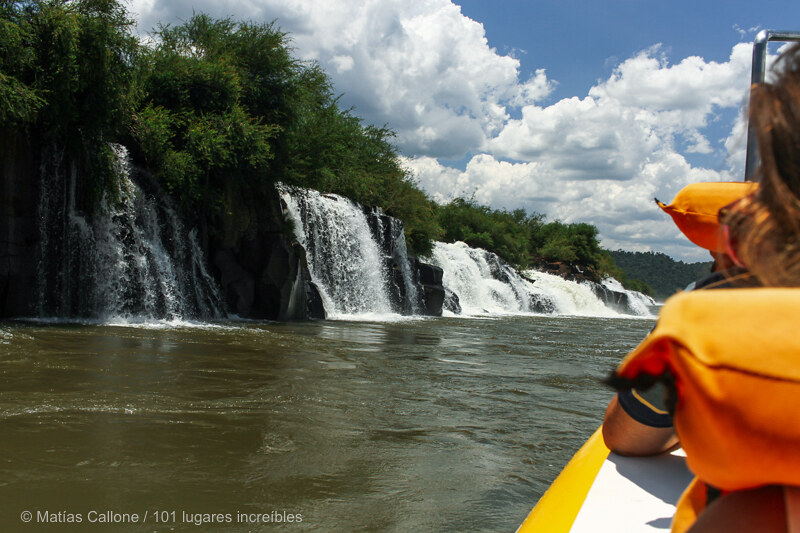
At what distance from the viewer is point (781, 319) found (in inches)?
24.6

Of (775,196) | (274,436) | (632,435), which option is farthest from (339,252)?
(775,196)

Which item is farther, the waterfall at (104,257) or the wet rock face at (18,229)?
the waterfall at (104,257)

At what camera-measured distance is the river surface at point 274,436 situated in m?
2.88

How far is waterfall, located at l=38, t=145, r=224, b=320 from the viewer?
1145 centimetres

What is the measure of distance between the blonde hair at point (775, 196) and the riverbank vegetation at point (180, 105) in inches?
437

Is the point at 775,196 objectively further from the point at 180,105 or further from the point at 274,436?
the point at 180,105

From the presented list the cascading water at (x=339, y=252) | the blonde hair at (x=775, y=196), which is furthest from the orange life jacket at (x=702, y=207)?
the cascading water at (x=339, y=252)

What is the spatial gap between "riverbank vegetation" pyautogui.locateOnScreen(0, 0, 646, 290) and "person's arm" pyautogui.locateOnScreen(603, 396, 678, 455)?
1048 cm

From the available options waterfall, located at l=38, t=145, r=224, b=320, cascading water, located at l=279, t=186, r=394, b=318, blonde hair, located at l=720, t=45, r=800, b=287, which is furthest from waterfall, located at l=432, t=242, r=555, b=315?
blonde hair, located at l=720, t=45, r=800, b=287

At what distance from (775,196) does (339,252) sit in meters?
16.9

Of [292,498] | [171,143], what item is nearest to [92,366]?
[292,498]

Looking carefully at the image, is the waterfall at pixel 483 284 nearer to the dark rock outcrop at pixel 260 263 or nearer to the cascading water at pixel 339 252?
the cascading water at pixel 339 252

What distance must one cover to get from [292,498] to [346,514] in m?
0.30

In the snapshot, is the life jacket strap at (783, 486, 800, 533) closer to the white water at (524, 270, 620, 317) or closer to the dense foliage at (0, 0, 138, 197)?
the dense foliage at (0, 0, 138, 197)
